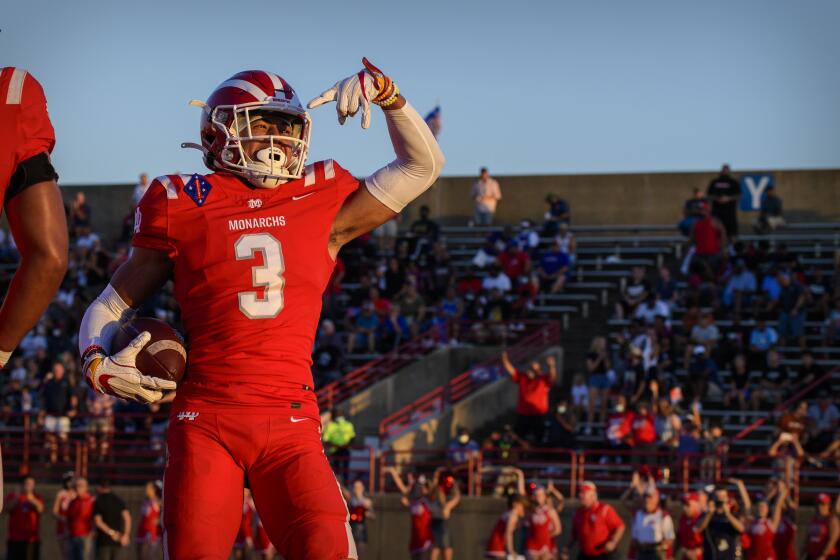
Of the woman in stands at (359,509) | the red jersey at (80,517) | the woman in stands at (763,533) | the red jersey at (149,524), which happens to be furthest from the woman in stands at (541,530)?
the red jersey at (80,517)

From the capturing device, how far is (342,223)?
215 inches

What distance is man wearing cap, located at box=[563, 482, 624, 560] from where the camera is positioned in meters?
15.3

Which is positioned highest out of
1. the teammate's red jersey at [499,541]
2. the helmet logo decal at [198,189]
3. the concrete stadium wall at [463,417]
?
the helmet logo decal at [198,189]

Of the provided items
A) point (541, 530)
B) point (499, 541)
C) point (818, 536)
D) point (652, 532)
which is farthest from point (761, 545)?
point (499, 541)

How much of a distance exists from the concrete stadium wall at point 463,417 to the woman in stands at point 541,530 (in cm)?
432

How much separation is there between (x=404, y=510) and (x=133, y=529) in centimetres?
390

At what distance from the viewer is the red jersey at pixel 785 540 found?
14961 mm

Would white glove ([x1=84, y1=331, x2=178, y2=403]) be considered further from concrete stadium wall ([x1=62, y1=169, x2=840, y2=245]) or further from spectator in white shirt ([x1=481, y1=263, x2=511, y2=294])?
concrete stadium wall ([x1=62, y1=169, x2=840, y2=245])

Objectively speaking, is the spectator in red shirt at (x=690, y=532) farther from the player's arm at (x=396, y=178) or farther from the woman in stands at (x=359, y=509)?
the player's arm at (x=396, y=178)

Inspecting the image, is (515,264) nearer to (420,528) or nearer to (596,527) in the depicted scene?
(420,528)

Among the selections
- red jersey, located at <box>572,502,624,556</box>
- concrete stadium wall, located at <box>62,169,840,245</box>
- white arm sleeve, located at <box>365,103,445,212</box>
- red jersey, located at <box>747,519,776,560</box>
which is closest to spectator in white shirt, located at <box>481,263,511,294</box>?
concrete stadium wall, located at <box>62,169,840,245</box>

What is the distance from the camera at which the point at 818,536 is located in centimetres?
1519

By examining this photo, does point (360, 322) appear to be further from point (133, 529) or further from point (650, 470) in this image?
point (650, 470)

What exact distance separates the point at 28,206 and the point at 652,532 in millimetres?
12169
